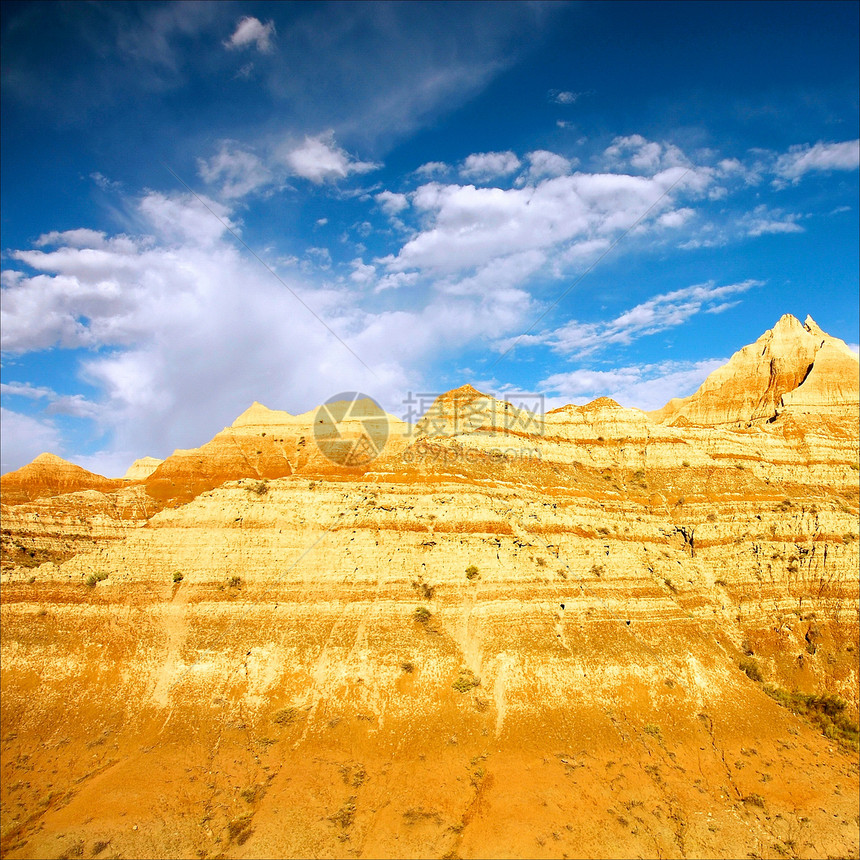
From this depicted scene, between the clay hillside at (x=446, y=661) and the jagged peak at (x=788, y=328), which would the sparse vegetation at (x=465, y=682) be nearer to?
the clay hillside at (x=446, y=661)

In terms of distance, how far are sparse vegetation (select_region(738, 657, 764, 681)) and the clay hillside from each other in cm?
12

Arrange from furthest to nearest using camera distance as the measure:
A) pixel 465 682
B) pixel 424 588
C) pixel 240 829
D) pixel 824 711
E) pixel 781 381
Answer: pixel 781 381
pixel 424 588
pixel 824 711
pixel 465 682
pixel 240 829

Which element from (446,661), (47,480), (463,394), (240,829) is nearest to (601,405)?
(463,394)

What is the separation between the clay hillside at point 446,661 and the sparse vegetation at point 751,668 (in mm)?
124

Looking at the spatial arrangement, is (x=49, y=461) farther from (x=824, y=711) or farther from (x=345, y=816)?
(x=824, y=711)

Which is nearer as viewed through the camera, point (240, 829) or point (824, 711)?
point (240, 829)

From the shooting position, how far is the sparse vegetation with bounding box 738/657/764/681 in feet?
79.3

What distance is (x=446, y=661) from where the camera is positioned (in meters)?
22.1

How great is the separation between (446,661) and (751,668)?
17577 millimetres

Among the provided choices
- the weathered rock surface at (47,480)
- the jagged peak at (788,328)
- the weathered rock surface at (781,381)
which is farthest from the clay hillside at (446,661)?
the jagged peak at (788,328)

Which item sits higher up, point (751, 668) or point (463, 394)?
point (463, 394)

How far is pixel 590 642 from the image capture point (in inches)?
925

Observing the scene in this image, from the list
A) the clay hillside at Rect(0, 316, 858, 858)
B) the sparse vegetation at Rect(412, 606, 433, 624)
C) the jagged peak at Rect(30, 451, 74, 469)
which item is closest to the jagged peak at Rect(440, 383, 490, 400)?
the clay hillside at Rect(0, 316, 858, 858)

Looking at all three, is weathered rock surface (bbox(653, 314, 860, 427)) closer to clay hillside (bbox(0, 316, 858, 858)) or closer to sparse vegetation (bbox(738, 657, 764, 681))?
clay hillside (bbox(0, 316, 858, 858))
